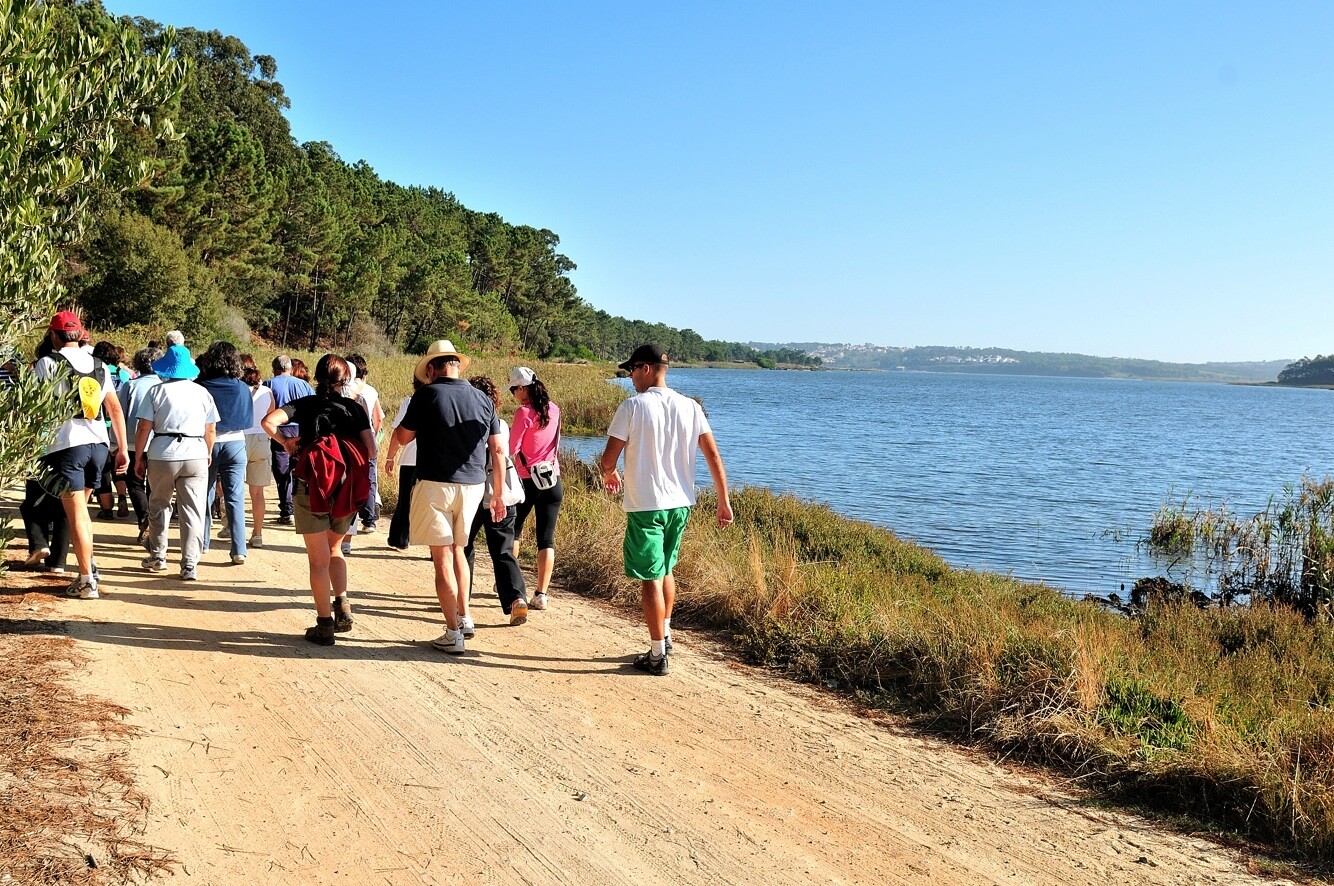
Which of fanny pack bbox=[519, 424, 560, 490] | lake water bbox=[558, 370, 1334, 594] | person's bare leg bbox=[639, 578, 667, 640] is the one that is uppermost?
fanny pack bbox=[519, 424, 560, 490]

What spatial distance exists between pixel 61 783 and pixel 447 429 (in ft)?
9.54

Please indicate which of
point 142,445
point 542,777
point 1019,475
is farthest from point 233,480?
point 1019,475

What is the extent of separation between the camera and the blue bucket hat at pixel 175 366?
316 inches

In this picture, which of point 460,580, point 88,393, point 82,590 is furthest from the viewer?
point 82,590

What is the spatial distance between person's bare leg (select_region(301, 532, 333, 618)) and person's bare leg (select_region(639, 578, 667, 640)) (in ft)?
7.32

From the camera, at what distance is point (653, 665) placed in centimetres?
627

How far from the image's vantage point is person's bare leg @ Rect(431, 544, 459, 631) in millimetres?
6355

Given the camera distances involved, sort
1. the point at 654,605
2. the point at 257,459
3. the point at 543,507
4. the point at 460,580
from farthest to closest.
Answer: the point at 257,459 < the point at 543,507 < the point at 460,580 < the point at 654,605

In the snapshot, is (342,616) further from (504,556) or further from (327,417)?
(327,417)

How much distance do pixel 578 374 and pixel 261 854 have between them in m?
42.9

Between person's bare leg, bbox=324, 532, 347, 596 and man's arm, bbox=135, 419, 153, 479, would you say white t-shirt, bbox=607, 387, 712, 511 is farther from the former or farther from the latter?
man's arm, bbox=135, 419, 153, 479

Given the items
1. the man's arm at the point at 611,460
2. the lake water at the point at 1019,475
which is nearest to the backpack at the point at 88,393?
the man's arm at the point at 611,460

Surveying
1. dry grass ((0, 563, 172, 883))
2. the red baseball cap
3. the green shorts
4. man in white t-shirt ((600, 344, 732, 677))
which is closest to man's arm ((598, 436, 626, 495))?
man in white t-shirt ((600, 344, 732, 677))

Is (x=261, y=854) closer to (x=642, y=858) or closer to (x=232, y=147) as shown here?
(x=642, y=858)
